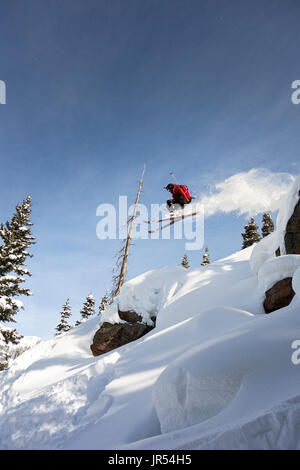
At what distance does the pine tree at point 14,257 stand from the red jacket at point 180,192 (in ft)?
37.7

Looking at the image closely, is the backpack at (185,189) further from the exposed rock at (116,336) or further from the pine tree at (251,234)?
the pine tree at (251,234)

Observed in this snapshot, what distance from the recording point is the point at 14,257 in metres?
14.7

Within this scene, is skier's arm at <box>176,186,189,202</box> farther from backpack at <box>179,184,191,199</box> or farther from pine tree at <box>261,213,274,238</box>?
pine tree at <box>261,213,274,238</box>

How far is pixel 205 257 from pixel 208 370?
31331mm

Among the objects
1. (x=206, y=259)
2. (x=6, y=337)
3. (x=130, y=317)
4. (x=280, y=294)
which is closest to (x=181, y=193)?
(x=130, y=317)

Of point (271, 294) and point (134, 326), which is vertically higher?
point (271, 294)

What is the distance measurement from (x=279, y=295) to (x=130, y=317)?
7162 mm

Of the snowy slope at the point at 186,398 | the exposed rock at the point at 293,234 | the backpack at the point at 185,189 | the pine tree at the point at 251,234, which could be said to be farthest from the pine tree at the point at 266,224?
the snowy slope at the point at 186,398

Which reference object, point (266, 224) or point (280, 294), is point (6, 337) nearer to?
point (280, 294)

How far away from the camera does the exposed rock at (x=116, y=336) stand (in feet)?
33.0
